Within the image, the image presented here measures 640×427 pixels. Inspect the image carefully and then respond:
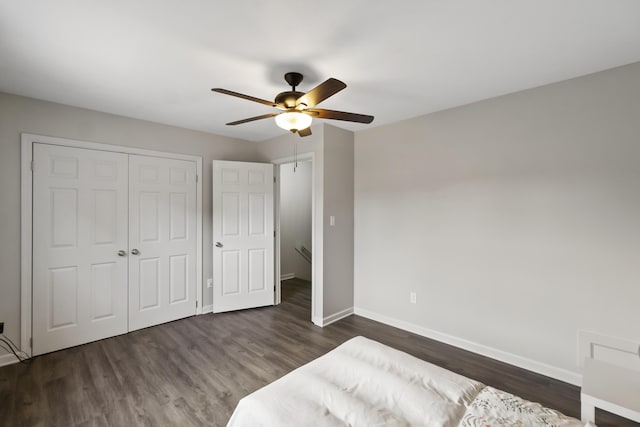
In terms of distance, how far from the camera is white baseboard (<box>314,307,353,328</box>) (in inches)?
134

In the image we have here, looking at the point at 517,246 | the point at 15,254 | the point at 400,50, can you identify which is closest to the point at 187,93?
the point at 400,50

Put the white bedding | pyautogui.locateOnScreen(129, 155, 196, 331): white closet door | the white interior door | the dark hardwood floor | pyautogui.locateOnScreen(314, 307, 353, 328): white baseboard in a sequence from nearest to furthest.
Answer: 1. the white bedding
2. the dark hardwood floor
3. pyautogui.locateOnScreen(129, 155, 196, 331): white closet door
4. pyautogui.locateOnScreen(314, 307, 353, 328): white baseboard
5. the white interior door

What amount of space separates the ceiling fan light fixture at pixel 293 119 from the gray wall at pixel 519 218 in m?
1.64

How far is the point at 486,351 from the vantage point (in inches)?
106

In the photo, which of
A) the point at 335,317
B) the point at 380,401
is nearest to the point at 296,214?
the point at 335,317

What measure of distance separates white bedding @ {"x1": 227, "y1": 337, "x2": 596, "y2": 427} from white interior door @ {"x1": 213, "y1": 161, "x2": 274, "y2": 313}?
101 inches

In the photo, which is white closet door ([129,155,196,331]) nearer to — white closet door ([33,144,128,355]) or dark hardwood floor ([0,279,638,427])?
white closet door ([33,144,128,355])

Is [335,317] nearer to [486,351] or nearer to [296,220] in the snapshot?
[486,351]

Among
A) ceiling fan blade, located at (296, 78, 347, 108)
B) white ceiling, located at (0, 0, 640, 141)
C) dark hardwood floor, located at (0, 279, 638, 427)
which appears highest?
white ceiling, located at (0, 0, 640, 141)

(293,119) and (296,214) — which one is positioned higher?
(293,119)

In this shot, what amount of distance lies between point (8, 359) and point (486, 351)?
4.43 meters

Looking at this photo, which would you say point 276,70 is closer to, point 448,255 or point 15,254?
point 448,255

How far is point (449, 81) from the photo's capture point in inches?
92.2

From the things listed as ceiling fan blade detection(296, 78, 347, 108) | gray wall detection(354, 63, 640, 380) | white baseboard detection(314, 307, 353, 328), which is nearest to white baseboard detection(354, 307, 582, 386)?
gray wall detection(354, 63, 640, 380)
